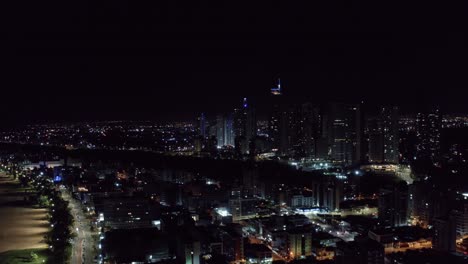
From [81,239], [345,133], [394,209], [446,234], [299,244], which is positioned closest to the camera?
[446,234]

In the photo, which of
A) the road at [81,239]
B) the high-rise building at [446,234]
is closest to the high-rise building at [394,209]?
the high-rise building at [446,234]

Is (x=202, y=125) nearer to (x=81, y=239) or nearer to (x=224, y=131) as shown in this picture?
(x=224, y=131)

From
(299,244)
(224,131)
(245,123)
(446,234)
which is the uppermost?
(245,123)

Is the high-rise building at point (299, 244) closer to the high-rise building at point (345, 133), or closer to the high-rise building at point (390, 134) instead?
the high-rise building at point (345, 133)

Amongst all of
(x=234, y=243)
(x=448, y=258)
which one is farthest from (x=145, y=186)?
(x=448, y=258)

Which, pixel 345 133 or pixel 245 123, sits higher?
pixel 245 123

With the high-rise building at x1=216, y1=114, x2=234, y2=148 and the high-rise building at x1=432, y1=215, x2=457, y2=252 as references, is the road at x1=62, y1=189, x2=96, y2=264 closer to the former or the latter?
the high-rise building at x1=432, y1=215, x2=457, y2=252

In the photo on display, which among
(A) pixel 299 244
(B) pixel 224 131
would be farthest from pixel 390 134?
(A) pixel 299 244
